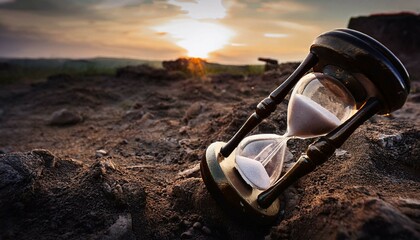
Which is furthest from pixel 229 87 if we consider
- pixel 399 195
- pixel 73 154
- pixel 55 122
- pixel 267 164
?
pixel 399 195

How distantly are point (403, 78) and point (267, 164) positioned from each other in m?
0.91

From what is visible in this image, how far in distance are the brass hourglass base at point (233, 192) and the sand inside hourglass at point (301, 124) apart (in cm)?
5

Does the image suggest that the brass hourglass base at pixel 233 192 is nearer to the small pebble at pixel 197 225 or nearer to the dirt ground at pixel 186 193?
the dirt ground at pixel 186 193

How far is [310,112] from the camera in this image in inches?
64.1

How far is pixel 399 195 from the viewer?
166cm

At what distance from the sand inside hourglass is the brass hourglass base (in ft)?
0.16

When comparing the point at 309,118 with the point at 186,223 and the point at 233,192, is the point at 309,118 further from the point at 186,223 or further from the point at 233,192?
the point at 186,223

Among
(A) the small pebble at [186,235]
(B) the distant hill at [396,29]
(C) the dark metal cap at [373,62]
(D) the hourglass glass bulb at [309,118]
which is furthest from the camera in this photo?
(B) the distant hill at [396,29]

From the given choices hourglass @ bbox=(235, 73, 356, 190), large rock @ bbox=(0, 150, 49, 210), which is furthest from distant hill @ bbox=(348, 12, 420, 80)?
large rock @ bbox=(0, 150, 49, 210)

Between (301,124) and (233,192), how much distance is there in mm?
490

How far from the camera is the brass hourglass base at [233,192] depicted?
174cm

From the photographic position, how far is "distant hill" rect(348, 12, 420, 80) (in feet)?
44.6

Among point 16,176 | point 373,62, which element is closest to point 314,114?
point 373,62

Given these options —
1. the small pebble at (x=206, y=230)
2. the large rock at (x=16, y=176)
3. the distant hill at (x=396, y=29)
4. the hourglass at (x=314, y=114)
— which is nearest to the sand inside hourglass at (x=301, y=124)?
the hourglass at (x=314, y=114)
